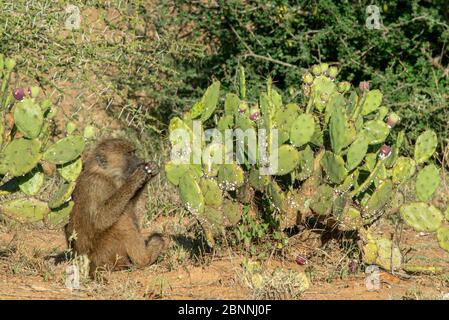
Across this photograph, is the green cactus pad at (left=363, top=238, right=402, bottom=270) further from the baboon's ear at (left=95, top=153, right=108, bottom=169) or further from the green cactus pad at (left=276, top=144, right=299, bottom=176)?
the baboon's ear at (left=95, top=153, right=108, bottom=169)

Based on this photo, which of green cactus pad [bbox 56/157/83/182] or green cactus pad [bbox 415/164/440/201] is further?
green cactus pad [bbox 56/157/83/182]

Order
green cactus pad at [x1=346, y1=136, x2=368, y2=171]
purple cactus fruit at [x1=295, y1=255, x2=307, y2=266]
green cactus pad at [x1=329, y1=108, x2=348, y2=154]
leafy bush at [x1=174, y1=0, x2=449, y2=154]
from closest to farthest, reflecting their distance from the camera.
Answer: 1. green cactus pad at [x1=329, y1=108, x2=348, y2=154]
2. green cactus pad at [x1=346, y1=136, x2=368, y2=171]
3. purple cactus fruit at [x1=295, y1=255, x2=307, y2=266]
4. leafy bush at [x1=174, y1=0, x2=449, y2=154]

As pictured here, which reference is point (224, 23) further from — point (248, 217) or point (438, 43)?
point (248, 217)

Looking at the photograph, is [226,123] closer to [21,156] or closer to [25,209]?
[21,156]

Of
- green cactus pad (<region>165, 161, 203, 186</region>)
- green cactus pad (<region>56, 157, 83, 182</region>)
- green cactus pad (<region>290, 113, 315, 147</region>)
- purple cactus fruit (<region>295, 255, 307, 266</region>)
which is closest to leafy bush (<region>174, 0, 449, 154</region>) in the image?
purple cactus fruit (<region>295, 255, 307, 266</region>)

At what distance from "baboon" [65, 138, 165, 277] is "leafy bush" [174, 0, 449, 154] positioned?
3.35 m

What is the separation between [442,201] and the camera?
853 centimetres

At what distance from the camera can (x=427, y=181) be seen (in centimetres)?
623

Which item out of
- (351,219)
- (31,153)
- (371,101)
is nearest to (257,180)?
(351,219)

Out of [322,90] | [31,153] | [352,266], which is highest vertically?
[322,90]

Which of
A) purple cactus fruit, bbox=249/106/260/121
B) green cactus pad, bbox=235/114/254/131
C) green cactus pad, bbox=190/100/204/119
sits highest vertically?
green cactus pad, bbox=190/100/204/119

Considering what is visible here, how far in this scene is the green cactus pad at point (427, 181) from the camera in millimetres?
6227

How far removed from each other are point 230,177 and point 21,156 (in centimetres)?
142

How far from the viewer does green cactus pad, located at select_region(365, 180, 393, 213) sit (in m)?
6.33
